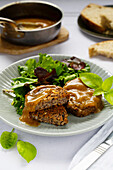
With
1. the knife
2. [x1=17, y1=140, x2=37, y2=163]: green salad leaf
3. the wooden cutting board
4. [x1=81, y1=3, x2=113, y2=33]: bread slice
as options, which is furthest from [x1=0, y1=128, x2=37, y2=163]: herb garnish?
[x1=81, y1=3, x2=113, y2=33]: bread slice

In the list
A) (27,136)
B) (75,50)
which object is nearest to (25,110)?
(27,136)

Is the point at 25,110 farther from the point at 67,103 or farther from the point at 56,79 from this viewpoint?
the point at 56,79

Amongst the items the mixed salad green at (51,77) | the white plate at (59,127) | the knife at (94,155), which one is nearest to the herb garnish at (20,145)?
the white plate at (59,127)

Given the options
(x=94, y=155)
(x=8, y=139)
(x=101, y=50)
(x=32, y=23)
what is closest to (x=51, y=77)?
(x=8, y=139)

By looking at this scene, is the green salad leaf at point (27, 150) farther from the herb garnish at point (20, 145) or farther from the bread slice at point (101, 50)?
the bread slice at point (101, 50)

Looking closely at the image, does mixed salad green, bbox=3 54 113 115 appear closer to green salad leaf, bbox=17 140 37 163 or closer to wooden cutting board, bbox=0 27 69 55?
green salad leaf, bbox=17 140 37 163

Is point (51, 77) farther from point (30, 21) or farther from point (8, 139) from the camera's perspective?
point (30, 21)
